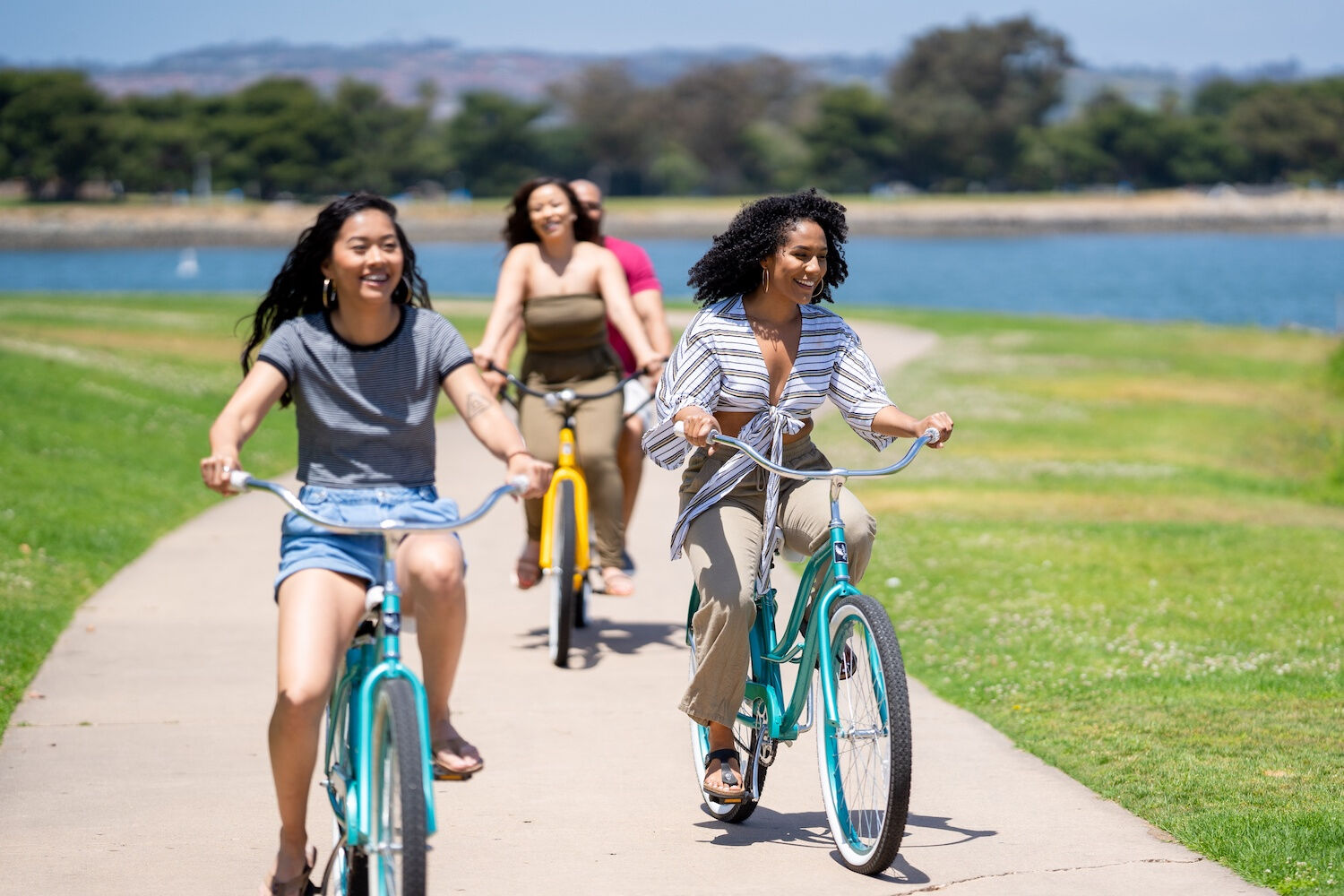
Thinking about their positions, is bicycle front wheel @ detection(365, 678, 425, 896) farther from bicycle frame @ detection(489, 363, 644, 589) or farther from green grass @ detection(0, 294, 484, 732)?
bicycle frame @ detection(489, 363, 644, 589)

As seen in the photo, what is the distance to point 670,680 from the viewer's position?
24.4 feet

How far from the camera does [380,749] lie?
13.2 ft

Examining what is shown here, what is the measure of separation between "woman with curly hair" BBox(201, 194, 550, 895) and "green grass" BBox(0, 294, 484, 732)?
2.57 metres

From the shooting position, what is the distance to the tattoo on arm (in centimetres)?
469

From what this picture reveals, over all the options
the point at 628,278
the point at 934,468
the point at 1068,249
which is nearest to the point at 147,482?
the point at 628,278

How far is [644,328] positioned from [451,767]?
415 centimetres

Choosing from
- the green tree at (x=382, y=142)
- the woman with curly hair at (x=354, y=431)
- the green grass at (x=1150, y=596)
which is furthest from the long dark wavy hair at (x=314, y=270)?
the green tree at (x=382, y=142)

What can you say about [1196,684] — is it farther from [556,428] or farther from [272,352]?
[272,352]

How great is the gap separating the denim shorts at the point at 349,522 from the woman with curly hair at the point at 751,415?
0.87 m

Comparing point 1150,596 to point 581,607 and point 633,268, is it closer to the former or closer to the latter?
point 581,607

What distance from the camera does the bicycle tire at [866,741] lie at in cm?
451

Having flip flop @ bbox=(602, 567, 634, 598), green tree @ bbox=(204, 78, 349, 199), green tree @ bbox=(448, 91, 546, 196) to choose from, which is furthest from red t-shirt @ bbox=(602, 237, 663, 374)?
green tree @ bbox=(448, 91, 546, 196)

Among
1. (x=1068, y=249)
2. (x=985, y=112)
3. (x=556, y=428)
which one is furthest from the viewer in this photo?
(x=985, y=112)

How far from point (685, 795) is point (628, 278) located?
3973 mm
